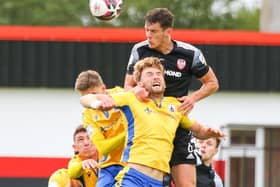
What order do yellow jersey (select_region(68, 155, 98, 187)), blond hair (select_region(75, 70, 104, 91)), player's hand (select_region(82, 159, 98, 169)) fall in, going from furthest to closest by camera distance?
yellow jersey (select_region(68, 155, 98, 187)) < blond hair (select_region(75, 70, 104, 91)) < player's hand (select_region(82, 159, 98, 169))

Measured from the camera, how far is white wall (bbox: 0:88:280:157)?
679 inches

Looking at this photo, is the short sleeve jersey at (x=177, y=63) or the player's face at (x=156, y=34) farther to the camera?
the short sleeve jersey at (x=177, y=63)

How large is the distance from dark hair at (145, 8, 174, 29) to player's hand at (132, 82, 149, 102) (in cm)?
63

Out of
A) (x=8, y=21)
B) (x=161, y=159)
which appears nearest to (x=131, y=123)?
(x=161, y=159)

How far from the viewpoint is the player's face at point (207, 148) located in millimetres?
12586

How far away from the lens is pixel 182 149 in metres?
10.3

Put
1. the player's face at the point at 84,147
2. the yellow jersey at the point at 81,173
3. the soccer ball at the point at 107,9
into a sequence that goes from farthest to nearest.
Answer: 1. the soccer ball at the point at 107,9
2. the player's face at the point at 84,147
3. the yellow jersey at the point at 81,173

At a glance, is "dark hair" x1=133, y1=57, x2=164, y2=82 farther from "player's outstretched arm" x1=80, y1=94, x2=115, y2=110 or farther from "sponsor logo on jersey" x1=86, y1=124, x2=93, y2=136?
"sponsor logo on jersey" x1=86, y1=124, x2=93, y2=136

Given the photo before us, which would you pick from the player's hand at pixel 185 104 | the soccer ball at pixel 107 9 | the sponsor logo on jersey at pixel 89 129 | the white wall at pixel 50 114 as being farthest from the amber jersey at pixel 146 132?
the white wall at pixel 50 114

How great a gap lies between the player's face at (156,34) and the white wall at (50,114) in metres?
7.11

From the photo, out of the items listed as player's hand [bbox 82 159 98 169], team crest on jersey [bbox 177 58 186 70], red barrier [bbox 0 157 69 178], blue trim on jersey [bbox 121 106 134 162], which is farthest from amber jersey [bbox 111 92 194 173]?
red barrier [bbox 0 157 69 178]

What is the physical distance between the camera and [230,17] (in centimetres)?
4269

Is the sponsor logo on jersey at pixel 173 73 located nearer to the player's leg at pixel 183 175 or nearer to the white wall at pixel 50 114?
the player's leg at pixel 183 175

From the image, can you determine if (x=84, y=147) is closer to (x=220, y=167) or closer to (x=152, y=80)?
(x=152, y=80)
